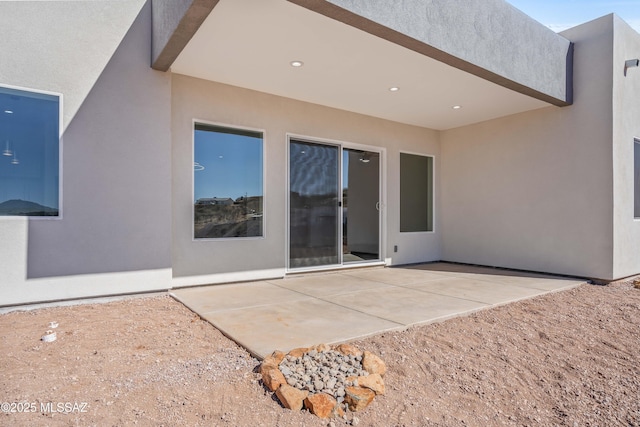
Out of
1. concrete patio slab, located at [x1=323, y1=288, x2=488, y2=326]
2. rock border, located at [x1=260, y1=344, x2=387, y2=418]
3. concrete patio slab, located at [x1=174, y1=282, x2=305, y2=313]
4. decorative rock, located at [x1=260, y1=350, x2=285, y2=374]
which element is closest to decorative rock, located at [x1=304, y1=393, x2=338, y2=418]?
rock border, located at [x1=260, y1=344, x2=387, y2=418]

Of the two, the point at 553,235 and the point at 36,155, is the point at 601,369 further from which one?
the point at 36,155

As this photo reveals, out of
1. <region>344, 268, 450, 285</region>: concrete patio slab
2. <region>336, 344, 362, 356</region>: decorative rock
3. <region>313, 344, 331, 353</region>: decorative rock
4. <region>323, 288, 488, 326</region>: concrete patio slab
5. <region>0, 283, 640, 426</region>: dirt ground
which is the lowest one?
<region>0, 283, 640, 426</region>: dirt ground

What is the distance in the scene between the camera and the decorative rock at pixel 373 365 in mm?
2467

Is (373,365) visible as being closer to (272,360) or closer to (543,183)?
(272,360)

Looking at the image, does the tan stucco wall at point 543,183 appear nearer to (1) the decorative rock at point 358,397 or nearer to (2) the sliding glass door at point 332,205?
(2) the sliding glass door at point 332,205

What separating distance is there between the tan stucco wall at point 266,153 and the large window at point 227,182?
121mm

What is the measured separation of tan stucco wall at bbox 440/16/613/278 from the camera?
5711 mm

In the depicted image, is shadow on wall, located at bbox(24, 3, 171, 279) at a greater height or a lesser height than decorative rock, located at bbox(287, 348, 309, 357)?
greater

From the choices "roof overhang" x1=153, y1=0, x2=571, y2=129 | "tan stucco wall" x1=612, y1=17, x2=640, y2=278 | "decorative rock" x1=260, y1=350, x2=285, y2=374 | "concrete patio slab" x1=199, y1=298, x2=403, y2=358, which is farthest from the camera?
"tan stucco wall" x1=612, y1=17, x2=640, y2=278

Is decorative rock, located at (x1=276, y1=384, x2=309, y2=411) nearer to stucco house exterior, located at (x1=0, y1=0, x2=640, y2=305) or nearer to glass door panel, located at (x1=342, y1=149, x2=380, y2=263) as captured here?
stucco house exterior, located at (x1=0, y1=0, x2=640, y2=305)

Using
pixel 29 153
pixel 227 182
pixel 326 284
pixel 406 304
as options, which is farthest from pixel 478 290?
pixel 29 153

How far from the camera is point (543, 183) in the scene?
6.42m

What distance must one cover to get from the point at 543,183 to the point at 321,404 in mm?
6013

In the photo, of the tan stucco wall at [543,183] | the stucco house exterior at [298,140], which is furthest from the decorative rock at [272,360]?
the tan stucco wall at [543,183]
